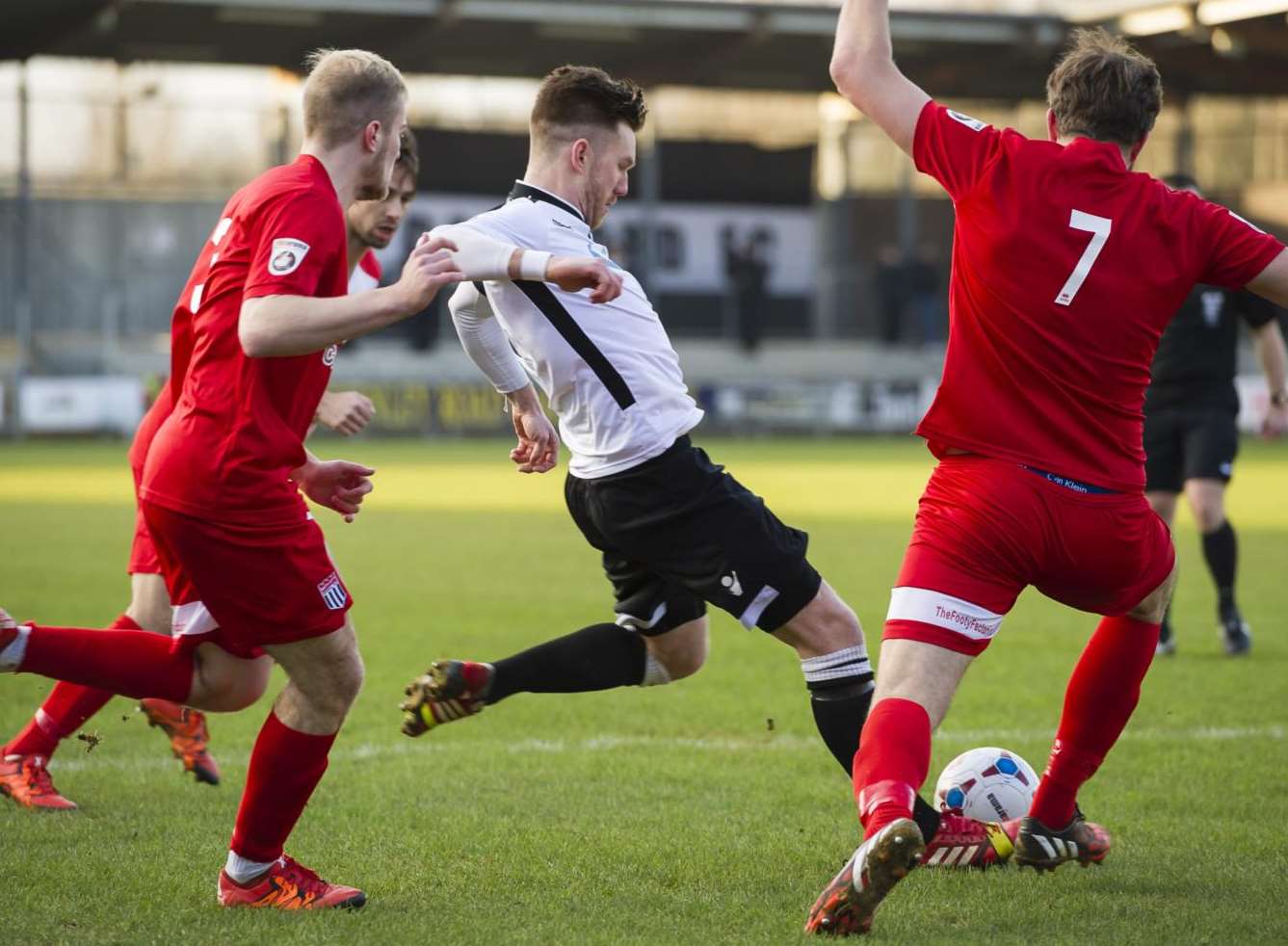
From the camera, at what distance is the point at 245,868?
13.5 feet

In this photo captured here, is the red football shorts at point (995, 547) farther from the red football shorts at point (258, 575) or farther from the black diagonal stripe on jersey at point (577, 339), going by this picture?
the red football shorts at point (258, 575)

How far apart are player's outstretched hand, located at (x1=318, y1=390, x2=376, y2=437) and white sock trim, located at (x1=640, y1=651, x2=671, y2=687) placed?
1113 mm

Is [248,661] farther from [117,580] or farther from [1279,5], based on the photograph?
[1279,5]

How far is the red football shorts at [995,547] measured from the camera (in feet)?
12.6

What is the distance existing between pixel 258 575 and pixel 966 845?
2016 mm

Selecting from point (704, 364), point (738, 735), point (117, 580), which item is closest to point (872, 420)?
point (704, 364)

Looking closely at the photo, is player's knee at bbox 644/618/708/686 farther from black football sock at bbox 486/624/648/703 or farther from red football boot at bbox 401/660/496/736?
red football boot at bbox 401/660/496/736

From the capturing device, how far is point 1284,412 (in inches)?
302

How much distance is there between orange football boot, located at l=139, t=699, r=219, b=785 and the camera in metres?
5.50

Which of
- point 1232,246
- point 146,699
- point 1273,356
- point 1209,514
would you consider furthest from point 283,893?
point 1209,514

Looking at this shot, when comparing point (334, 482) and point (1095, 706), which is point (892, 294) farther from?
point (334, 482)

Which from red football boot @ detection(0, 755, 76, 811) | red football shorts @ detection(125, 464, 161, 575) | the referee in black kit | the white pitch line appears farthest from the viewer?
the referee in black kit

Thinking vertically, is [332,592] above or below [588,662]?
above

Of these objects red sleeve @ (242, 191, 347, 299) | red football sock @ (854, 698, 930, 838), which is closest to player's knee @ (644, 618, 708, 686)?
red football sock @ (854, 698, 930, 838)
